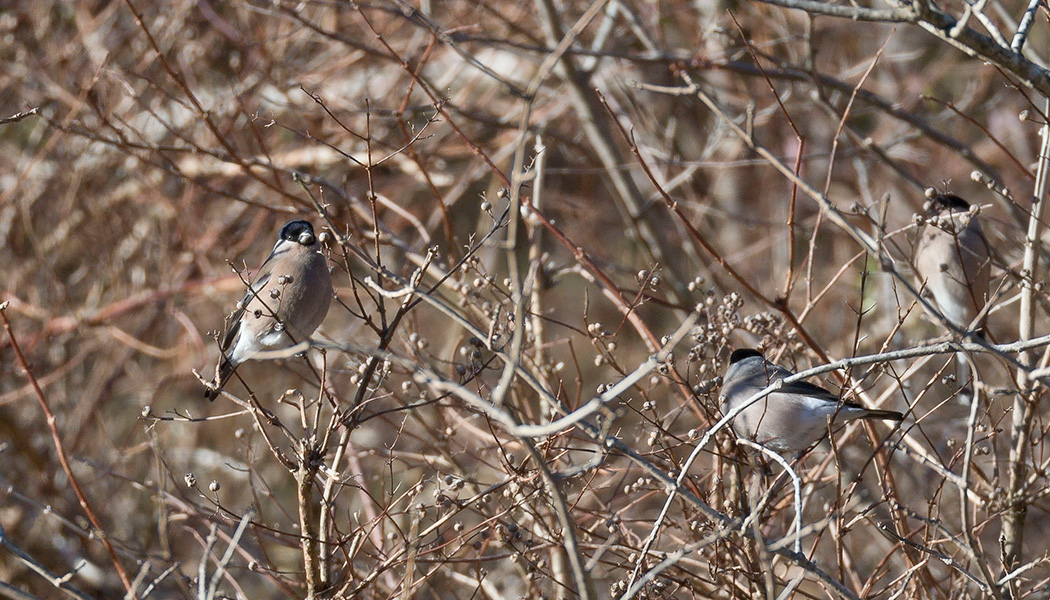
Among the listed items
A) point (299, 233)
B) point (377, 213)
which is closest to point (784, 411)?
point (377, 213)

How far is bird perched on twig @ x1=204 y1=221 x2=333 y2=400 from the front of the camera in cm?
388

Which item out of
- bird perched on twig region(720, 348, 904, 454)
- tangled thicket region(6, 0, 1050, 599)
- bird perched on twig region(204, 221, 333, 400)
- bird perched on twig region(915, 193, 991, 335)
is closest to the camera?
bird perched on twig region(720, 348, 904, 454)

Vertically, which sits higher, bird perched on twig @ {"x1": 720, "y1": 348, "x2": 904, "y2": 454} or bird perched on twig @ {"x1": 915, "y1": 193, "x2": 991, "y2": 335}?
bird perched on twig @ {"x1": 915, "y1": 193, "x2": 991, "y2": 335}

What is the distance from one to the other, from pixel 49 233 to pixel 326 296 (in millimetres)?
3300

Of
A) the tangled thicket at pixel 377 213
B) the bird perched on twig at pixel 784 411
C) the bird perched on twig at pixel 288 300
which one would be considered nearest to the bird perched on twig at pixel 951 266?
the tangled thicket at pixel 377 213

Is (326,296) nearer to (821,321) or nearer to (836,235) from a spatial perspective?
(836,235)

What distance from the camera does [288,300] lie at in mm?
3887

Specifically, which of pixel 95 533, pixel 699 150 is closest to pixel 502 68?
pixel 699 150

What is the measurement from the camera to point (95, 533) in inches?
99.3

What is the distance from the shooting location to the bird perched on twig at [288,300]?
3.88 meters

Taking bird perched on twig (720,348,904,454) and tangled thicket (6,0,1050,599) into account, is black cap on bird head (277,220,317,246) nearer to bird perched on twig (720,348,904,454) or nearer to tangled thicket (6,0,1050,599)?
tangled thicket (6,0,1050,599)

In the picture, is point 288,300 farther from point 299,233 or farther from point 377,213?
point 377,213

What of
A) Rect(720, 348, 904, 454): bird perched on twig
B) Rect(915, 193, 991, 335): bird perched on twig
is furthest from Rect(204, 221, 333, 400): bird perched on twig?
Rect(915, 193, 991, 335): bird perched on twig

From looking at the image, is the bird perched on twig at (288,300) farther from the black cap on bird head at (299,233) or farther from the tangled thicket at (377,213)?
the tangled thicket at (377,213)
